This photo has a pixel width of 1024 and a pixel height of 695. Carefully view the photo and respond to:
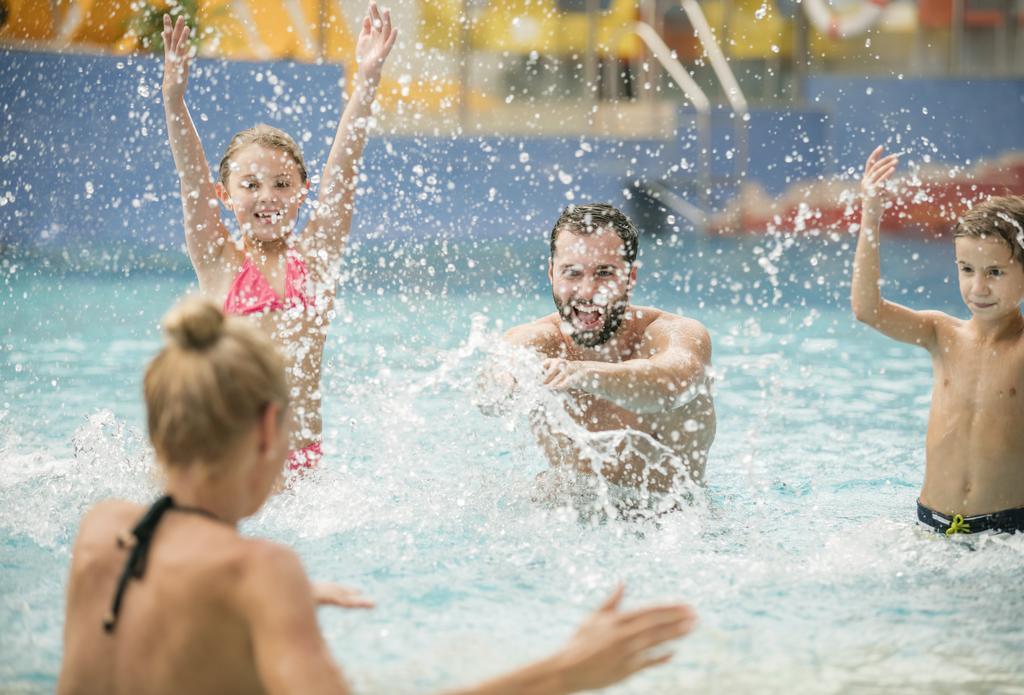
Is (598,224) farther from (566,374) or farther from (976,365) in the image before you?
(976,365)

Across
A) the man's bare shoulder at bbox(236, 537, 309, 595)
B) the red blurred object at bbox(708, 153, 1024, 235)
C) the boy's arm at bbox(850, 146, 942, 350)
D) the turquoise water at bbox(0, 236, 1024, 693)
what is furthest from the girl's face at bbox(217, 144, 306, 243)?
the red blurred object at bbox(708, 153, 1024, 235)

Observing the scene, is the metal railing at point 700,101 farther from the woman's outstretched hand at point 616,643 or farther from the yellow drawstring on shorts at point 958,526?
the woman's outstretched hand at point 616,643

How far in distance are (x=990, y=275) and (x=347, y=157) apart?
2.03 metres

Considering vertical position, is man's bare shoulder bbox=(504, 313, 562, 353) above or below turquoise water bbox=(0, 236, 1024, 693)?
above

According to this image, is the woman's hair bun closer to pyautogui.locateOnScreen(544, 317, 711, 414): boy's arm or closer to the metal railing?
pyautogui.locateOnScreen(544, 317, 711, 414): boy's arm

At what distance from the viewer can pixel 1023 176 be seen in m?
11.5

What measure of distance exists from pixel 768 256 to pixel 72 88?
18.8ft

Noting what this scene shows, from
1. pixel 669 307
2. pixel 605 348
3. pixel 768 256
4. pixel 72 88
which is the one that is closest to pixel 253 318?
pixel 605 348

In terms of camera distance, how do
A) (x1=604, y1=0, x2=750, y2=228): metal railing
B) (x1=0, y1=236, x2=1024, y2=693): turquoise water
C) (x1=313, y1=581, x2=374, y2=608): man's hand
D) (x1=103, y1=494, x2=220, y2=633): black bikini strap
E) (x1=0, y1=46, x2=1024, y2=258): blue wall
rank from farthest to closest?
(x1=604, y1=0, x2=750, y2=228): metal railing
(x1=0, y1=46, x2=1024, y2=258): blue wall
(x1=0, y1=236, x2=1024, y2=693): turquoise water
(x1=313, y1=581, x2=374, y2=608): man's hand
(x1=103, y1=494, x2=220, y2=633): black bikini strap

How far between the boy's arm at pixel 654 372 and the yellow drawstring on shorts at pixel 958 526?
2.80 ft

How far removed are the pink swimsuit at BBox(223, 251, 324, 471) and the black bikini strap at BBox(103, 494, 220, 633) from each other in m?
2.15

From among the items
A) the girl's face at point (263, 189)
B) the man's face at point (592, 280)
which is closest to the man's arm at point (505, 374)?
the man's face at point (592, 280)

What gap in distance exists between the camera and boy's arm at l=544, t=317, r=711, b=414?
11.1ft

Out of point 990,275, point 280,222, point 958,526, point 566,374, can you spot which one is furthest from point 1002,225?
point 280,222
